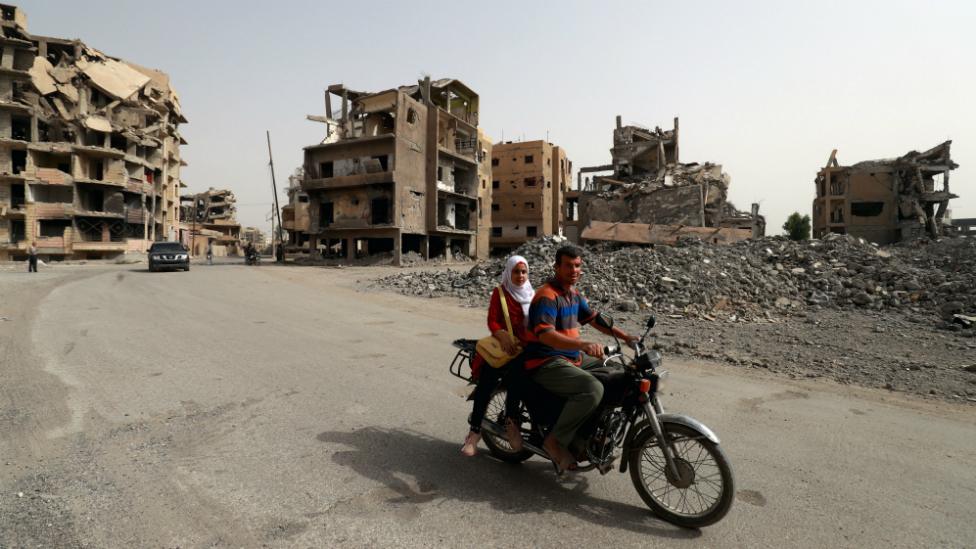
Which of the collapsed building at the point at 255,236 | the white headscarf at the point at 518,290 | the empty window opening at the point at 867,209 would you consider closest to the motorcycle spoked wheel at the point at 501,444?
the white headscarf at the point at 518,290

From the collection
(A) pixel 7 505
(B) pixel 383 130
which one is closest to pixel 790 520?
(A) pixel 7 505

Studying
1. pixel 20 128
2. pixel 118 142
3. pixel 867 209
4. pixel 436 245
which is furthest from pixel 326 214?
pixel 867 209

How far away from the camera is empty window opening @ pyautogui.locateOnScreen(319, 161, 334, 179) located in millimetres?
37469

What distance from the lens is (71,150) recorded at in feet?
131

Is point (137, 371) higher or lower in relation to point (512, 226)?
lower

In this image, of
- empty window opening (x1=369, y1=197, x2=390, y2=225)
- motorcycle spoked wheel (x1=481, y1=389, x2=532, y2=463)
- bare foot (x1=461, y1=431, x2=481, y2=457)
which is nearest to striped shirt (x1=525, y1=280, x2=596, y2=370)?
motorcycle spoked wheel (x1=481, y1=389, x2=532, y2=463)

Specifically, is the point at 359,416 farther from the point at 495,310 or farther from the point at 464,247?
the point at 464,247

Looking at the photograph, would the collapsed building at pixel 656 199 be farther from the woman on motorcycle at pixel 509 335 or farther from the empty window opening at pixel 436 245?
the woman on motorcycle at pixel 509 335

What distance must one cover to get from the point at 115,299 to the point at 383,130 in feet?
98.2

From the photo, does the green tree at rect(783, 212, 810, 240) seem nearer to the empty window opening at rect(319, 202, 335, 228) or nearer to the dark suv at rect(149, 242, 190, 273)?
the empty window opening at rect(319, 202, 335, 228)

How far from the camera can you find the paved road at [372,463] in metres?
2.68

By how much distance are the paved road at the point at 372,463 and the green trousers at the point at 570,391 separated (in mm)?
480

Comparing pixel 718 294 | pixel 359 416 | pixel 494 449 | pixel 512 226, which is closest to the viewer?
pixel 494 449

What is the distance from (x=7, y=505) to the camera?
2.76m
